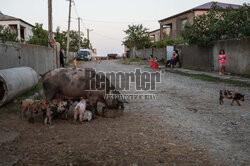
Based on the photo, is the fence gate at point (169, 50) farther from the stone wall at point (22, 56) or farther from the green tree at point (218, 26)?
the stone wall at point (22, 56)

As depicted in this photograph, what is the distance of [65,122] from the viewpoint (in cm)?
574

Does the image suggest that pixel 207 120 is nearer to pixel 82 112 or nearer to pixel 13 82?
pixel 82 112

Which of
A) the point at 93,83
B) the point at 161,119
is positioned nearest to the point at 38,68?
the point at 93,83

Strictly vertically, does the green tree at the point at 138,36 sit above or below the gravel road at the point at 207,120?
above

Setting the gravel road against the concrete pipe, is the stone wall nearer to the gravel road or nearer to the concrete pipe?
the concrete pipe

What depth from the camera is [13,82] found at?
6.66 meters

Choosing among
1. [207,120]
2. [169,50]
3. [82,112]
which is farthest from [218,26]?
[82,112]

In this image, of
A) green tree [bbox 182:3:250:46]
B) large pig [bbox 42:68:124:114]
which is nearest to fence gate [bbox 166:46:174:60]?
green tree [bbox 182:3:250:46]

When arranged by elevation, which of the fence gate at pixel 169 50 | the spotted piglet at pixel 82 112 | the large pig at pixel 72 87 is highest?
the fence gate at pixel 169 50

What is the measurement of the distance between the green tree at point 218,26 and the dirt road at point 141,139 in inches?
488

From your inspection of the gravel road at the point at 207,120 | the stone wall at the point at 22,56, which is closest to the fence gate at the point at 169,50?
the stone wall at the point at 22,56

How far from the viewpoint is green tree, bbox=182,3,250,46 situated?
54.9ft

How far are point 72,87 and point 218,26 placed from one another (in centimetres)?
1543

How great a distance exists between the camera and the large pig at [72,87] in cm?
597
